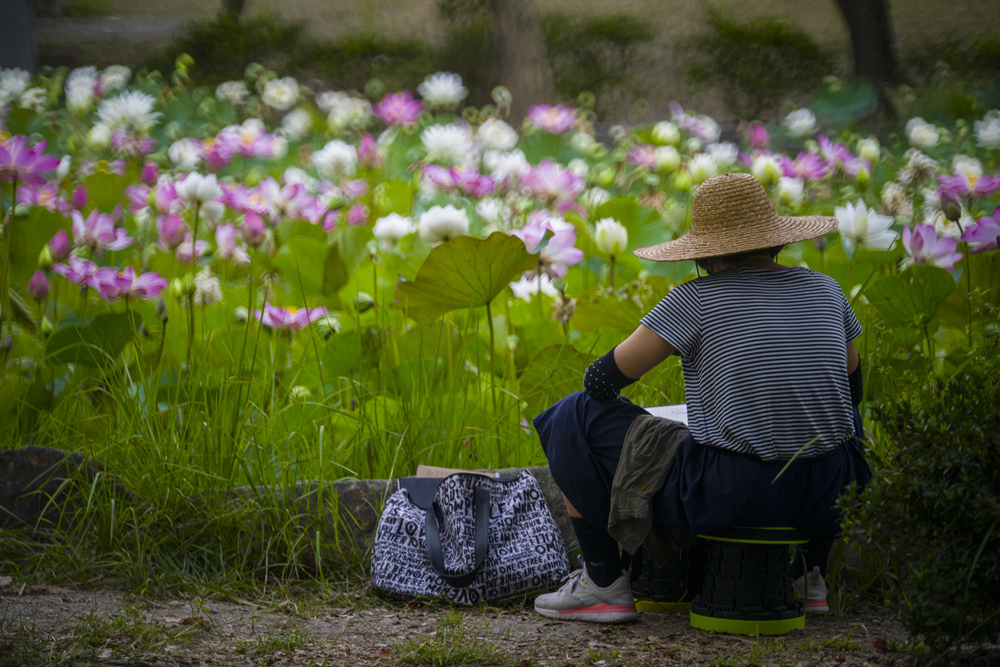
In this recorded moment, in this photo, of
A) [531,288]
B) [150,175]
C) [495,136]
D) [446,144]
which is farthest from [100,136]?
[531,288]

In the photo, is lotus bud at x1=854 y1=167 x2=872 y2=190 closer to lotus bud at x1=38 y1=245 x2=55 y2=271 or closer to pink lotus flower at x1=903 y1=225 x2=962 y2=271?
pink lotus flower at x1=903 y1=225 x2=962 y2=271

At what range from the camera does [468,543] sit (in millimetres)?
1784

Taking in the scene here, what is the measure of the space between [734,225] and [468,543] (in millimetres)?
765

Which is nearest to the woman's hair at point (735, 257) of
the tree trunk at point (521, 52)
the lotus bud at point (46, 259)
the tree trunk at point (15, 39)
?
the lotus bud at point (46, 259)

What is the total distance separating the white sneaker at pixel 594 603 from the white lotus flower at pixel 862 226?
1.00 metres

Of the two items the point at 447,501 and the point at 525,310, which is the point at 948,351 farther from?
the point at 447,501

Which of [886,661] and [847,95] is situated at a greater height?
[847,95]

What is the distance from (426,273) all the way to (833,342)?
2.94ft

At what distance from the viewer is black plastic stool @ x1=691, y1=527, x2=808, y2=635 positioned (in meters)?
1.54

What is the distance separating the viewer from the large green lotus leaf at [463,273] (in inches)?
77.2

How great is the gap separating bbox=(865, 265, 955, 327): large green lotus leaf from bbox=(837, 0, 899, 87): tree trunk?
22.3ft

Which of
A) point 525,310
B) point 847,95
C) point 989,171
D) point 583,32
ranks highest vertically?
point 583,32

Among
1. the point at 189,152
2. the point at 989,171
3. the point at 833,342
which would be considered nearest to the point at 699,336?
the point at 833,342

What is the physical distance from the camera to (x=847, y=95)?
252 inches
